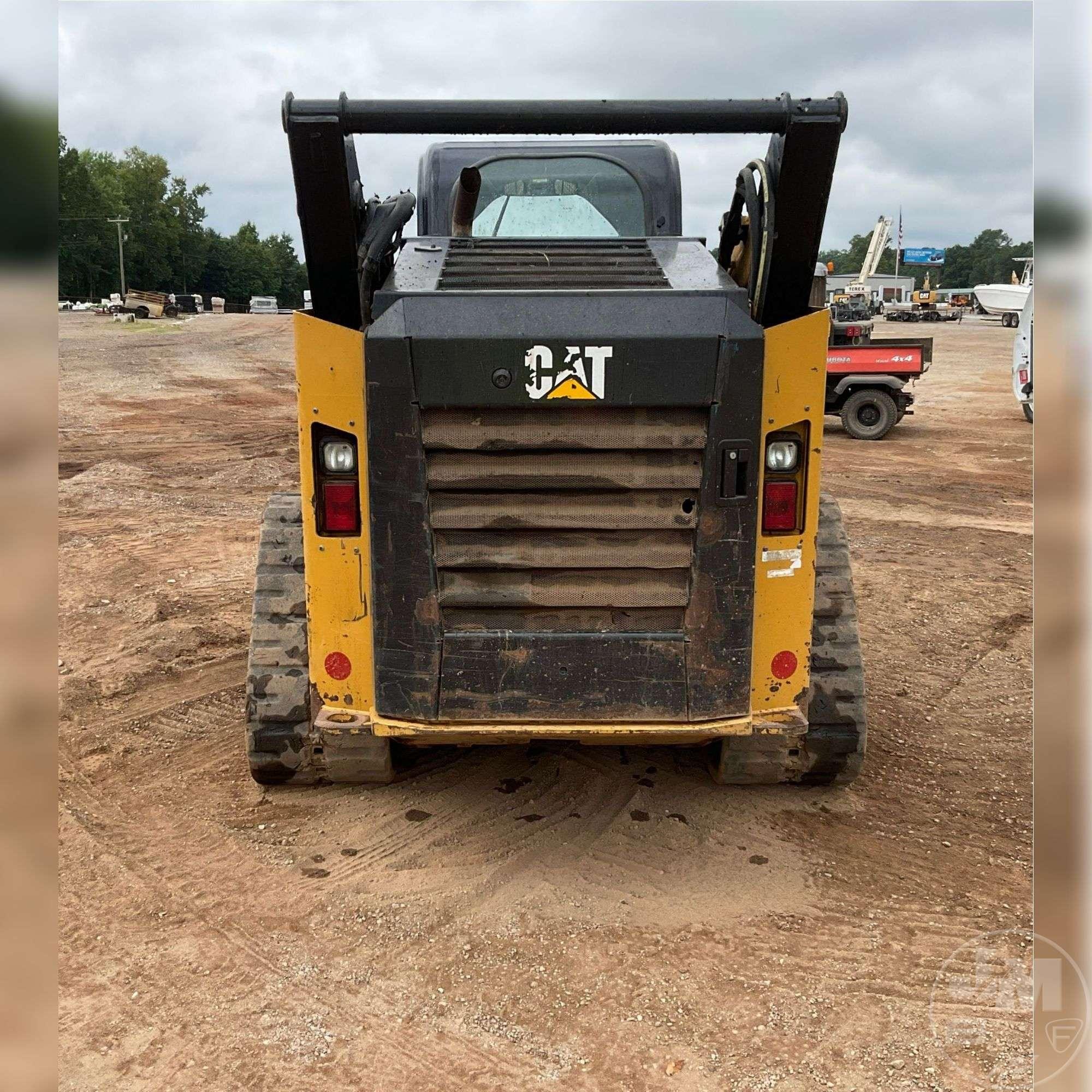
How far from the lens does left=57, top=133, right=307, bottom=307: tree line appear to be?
64750mm

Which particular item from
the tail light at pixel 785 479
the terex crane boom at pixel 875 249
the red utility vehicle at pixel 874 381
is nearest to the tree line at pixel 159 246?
the terex crane boom at pixel 875 249

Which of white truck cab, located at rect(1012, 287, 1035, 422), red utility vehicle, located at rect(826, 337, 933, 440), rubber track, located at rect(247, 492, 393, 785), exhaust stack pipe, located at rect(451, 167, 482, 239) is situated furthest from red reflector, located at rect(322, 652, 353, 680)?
white truck cab, located at rect(1012, 287, 1035, 422)

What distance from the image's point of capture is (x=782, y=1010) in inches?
118

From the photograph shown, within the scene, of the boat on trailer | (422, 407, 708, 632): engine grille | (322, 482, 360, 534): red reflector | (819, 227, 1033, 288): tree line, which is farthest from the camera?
(819, 227, 1033, 288): tree line

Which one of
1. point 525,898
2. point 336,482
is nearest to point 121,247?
point 336,482

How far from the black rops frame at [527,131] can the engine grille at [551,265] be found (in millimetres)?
424

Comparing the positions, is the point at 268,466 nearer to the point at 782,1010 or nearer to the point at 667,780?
the point at 667,780

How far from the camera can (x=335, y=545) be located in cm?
337

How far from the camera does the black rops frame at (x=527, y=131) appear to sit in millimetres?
3125

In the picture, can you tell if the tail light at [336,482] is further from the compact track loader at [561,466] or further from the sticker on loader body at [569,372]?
the sticker on loader body at [569,372]

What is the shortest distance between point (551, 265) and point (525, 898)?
2250mm

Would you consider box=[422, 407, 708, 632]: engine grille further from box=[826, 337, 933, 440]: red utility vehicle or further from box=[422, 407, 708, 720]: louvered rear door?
box=[826, 337, 933, 440]: red utility vehicle

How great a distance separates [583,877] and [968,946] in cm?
126
